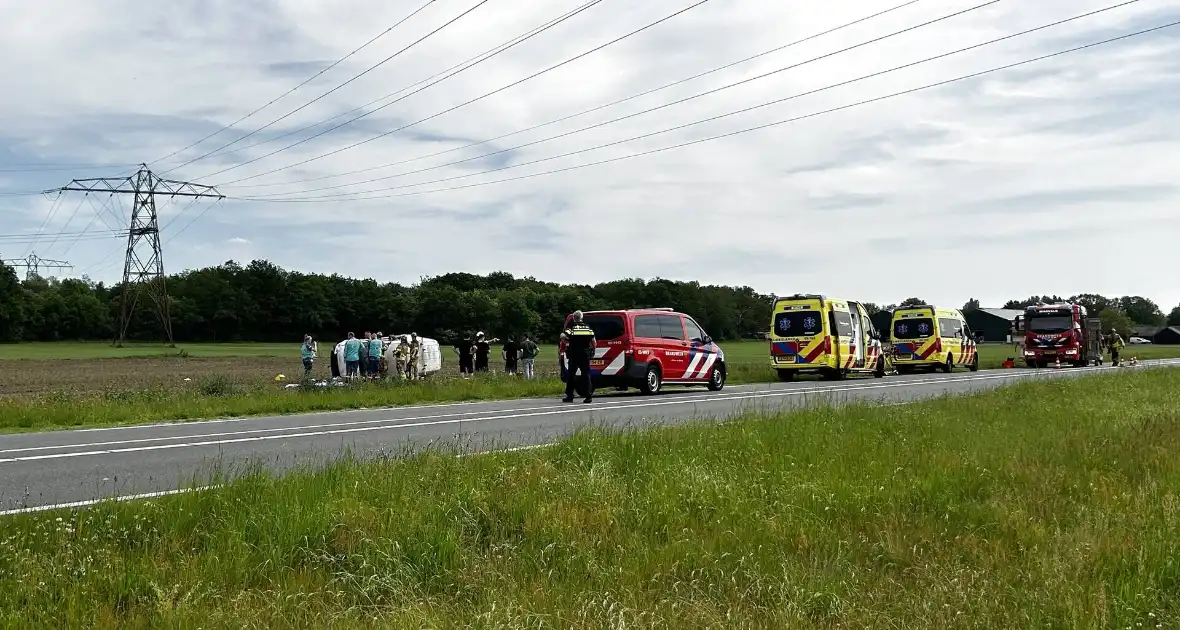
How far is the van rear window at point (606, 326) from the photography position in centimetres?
2277

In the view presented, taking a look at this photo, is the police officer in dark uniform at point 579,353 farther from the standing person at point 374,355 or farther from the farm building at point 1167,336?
the farm building at point 1167,336

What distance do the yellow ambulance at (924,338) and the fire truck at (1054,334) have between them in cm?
469

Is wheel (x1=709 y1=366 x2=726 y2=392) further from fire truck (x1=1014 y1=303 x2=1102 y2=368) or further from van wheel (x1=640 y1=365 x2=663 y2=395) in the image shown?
fire truck (x1=1014 y1=303 x2=1102 y2=368)

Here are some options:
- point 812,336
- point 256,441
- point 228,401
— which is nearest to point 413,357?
point 228,401

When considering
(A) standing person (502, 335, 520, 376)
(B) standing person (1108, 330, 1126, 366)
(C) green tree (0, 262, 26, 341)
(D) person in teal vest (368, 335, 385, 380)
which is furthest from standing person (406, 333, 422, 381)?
(C) green tree (0, 262, 26, 341)

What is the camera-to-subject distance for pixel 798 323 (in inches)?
1235

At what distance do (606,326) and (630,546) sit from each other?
17.0 meters

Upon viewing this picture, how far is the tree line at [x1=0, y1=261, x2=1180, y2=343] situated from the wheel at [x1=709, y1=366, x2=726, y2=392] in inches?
2968

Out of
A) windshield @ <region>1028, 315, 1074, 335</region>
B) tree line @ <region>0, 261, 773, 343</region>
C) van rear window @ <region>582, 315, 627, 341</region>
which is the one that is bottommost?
windshield @ <region>1028, 315, 1074, 335</region>

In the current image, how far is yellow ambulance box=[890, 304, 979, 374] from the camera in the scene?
38.7m

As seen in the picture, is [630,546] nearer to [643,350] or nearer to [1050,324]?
[643,350]

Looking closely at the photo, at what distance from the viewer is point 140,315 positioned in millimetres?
100812

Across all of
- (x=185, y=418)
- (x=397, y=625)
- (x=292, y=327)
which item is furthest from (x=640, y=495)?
(x=292, y=327)

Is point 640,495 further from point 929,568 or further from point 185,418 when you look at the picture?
point 185,418
